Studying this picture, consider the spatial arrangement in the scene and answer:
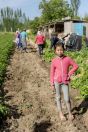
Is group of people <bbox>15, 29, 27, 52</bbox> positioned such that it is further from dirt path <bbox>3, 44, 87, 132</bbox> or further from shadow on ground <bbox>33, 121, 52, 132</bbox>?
shadow on ground <bbox>33, 121, 52, 132</bbox>

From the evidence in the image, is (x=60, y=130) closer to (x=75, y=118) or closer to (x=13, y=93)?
(x=75, y=118)

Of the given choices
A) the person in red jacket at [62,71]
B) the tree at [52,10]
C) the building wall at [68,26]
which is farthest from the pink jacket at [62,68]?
the tree at [52,10]

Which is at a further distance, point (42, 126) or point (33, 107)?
point (33, 107)

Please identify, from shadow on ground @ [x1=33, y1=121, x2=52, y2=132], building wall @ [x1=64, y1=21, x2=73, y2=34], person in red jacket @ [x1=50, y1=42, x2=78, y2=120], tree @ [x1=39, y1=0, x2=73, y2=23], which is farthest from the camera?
tree @ [x1=39, y1=0, x2=73, y2=23]

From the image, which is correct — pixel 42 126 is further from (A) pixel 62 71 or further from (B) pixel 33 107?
(B) pixel 33 107

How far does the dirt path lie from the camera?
24.8 ft

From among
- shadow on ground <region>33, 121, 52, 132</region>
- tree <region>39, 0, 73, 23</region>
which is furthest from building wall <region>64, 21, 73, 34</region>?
shadow on ground <region>33, 121, 52, 132</region>

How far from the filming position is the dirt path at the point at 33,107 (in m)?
7.56

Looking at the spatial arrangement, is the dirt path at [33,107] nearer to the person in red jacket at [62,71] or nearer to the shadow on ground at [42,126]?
the shadow on ground at [42,126]

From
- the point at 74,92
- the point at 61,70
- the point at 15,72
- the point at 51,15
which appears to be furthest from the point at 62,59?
the point at 51,15

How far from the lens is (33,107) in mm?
9133

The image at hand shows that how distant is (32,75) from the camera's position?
14.4 meters

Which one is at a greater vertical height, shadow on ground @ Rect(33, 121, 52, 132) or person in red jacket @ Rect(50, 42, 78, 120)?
person in red jacket @ Rect(50, 42, 78, 120)

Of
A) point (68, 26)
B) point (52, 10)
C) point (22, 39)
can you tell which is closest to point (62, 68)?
point (22, 39)
